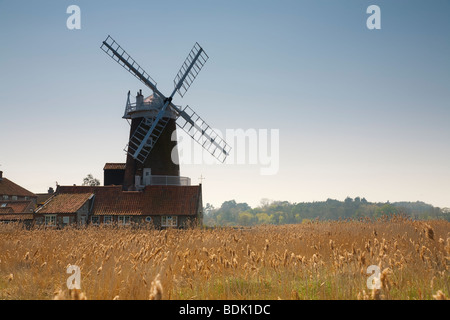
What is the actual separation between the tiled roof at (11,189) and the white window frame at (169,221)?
3905 centimetres

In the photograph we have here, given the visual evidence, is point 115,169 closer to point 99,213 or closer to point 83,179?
point 99,213

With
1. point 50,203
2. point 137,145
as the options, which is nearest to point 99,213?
point 50,203

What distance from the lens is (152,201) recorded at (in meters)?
29.0

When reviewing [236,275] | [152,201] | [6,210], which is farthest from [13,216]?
[236,275]

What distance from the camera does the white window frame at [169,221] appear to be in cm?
2830

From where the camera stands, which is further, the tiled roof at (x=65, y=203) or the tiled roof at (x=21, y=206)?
the tiled roof at (x=21, y=206)

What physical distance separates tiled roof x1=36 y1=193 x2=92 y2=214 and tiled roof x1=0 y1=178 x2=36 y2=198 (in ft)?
102

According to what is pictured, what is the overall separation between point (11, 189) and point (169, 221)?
138ft

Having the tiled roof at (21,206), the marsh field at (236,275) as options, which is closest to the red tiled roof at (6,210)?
the tiled roof at (21,206)

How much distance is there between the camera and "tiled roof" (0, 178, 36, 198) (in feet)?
182

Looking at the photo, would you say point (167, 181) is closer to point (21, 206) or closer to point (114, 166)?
point (114, 166)

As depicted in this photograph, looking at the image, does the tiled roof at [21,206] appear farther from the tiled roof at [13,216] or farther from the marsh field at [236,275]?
the marsh field at [236,275]

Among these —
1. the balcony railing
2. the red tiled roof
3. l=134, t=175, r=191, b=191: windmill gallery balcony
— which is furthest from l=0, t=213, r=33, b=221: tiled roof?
the balcony railing
